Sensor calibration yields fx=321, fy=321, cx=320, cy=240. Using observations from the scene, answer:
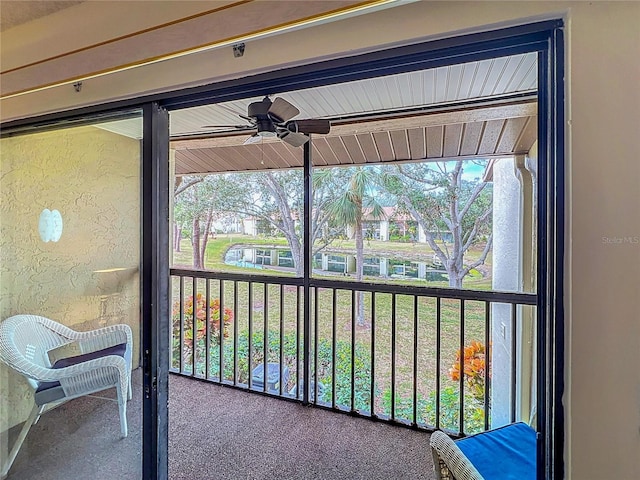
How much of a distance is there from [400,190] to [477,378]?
1.51m

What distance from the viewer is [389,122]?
2570 millimetres

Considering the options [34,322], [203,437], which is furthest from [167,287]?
[203,437]

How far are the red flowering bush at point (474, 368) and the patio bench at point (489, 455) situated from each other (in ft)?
2.34

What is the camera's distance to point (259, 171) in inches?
119

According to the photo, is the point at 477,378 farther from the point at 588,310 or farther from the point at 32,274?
the point at 32,274

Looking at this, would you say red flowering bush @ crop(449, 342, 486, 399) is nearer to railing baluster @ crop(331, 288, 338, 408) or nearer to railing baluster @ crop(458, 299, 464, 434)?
railing baluster @ crop(458, 299, 464, 434)

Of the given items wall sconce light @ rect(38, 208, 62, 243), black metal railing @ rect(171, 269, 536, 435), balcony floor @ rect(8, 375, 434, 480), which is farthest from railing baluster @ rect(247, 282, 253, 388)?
wall sconce light @ rect(38, 208, 62, 243)

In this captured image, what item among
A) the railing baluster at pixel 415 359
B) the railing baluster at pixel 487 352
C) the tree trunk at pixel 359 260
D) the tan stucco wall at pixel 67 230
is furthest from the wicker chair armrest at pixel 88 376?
the railing baluster at pixel 487 352

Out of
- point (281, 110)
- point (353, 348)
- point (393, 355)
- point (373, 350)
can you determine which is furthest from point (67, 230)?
point (393, 355)

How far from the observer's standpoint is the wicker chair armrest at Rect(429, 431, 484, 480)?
1144 mm

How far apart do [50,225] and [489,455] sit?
259 cm

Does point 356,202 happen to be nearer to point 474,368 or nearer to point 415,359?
point 415,359

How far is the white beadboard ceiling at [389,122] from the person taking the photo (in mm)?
1927

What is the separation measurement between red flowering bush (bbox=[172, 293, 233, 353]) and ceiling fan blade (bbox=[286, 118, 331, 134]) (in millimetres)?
1852
